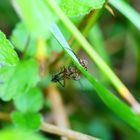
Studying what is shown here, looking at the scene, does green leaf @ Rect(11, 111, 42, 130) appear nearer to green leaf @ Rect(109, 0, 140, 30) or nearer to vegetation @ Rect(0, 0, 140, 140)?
vegetation @ Rect(0, 0, 140, 140)

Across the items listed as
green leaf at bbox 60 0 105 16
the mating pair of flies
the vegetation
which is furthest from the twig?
green leaf at bbox 60 0 105 16

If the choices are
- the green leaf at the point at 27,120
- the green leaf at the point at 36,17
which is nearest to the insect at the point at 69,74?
the green leaf at the point at 27,120

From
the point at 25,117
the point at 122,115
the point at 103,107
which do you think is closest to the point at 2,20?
the point at 103,107

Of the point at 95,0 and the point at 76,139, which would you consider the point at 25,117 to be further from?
the point at 95,0

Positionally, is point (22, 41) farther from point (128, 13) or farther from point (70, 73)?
point (128, 13)

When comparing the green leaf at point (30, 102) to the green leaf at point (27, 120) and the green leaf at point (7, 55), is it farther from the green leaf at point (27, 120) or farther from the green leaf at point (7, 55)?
the green leaf at point (7, 55)

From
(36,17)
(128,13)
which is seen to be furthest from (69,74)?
(36,17)

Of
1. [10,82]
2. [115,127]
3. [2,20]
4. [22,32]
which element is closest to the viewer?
[10,82]
